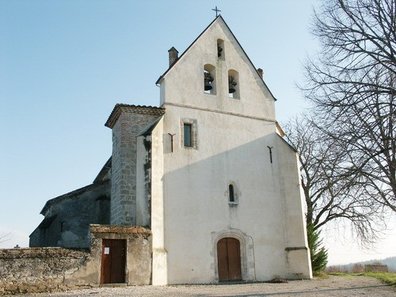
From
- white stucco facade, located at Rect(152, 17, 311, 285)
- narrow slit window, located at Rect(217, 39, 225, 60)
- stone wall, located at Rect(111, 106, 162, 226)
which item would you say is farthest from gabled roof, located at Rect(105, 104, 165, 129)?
narrow slit window, located at Rect(217, 39, 225, 60)

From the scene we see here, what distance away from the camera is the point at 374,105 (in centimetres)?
1202

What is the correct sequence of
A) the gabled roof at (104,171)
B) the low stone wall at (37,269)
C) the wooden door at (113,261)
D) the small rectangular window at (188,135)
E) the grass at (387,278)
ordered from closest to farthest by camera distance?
1. the low stone wall at (37,269)
2. the wooden door at (113,261)
3. the grass at (387,278)
4. the small rectangular window at (188,135)
5. the gabled roof at (104,171)

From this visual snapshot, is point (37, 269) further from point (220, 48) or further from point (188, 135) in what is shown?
point (220, 48)

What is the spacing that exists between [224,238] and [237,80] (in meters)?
8.40

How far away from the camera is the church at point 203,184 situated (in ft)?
56.4

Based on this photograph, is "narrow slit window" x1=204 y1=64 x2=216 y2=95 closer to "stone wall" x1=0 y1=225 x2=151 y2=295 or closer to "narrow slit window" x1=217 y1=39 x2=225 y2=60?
"narrow slit window" x1=217 y1=39 x2=225 y2=60

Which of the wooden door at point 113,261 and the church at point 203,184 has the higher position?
the church at point 203,184

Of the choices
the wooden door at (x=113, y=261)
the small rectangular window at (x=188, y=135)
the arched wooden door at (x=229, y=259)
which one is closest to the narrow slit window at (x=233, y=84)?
the small rectangular window at (x=188, y=135)

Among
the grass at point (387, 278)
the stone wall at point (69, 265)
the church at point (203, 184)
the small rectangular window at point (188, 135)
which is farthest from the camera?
the small rectangular window at point (188, 135)

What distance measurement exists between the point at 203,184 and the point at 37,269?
26.4ft

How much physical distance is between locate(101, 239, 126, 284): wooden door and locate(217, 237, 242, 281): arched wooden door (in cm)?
472

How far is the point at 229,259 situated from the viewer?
60.2 feet

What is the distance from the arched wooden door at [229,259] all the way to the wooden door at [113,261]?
4724 millimetres

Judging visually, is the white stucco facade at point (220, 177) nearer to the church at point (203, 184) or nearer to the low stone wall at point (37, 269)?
the church at point (203, 184)
